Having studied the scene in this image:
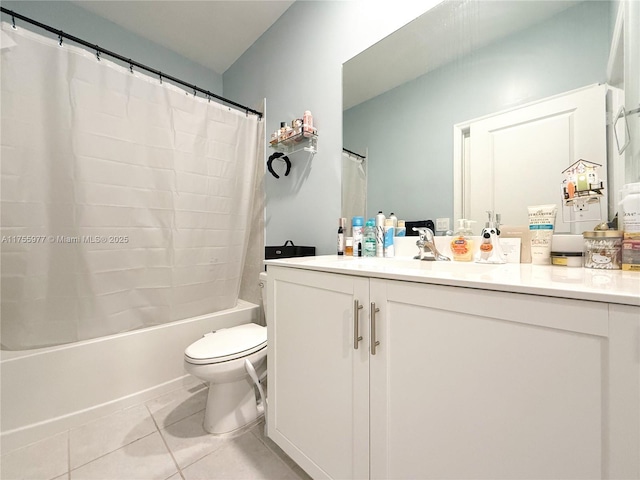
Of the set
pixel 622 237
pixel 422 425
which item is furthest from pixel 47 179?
pixel 622 237

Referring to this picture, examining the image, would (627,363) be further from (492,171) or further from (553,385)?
(492,171)

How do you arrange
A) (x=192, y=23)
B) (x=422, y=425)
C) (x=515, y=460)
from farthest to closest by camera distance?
(x=192, y=23) → (x=422, y=425) → (x=515, y=460)

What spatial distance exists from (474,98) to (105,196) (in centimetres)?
185

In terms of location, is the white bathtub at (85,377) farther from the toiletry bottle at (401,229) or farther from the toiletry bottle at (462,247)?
the toiletry bottle at (462,247)

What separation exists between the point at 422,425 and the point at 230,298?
160cm

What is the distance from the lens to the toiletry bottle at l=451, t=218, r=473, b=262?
3.37 ft

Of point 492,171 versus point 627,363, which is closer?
point 627,363

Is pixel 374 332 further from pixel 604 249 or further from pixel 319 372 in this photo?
pixel 604 249

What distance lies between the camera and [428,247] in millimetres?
1108

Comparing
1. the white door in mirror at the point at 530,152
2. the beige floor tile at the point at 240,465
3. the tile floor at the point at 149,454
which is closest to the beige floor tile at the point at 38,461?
Answer: the tile floor at the point at 149,454

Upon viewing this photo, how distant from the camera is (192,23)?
6.31ft

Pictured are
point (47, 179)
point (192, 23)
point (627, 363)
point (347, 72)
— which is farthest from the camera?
point (192, 23)

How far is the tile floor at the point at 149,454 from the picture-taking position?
1047mm

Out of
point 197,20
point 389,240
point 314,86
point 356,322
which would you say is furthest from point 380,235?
point 197,20
